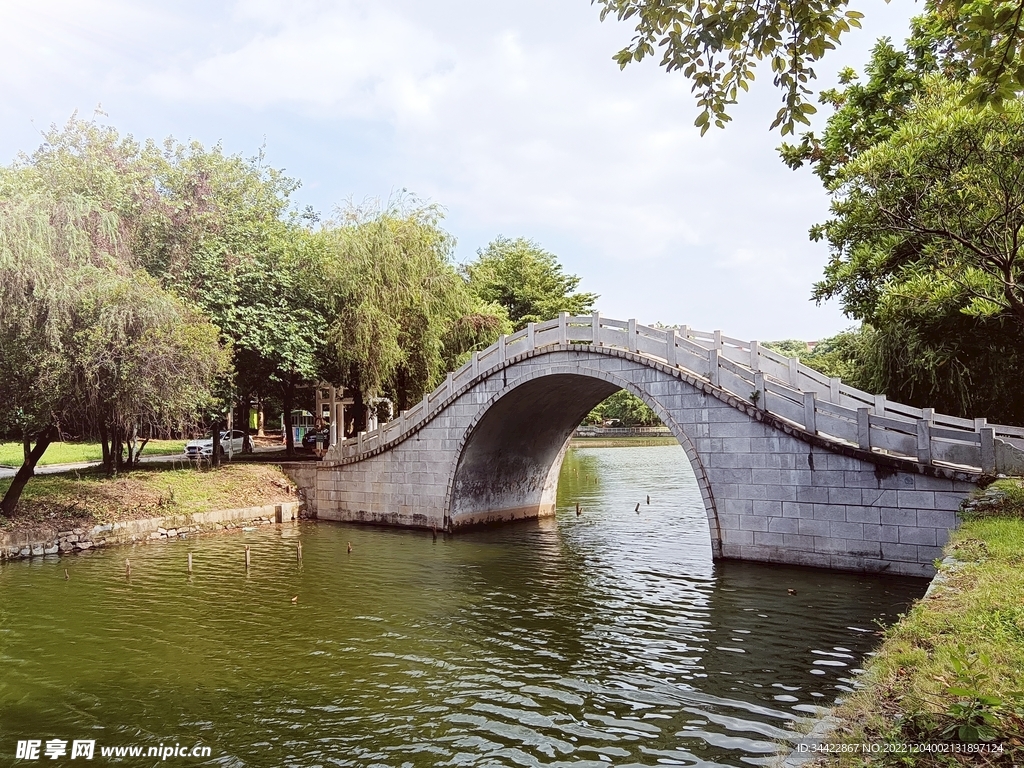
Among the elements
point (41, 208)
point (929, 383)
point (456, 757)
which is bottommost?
point (456, 757)

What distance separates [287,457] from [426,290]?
10.9m

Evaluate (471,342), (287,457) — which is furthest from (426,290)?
(287,457)

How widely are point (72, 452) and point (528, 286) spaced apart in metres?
25.0

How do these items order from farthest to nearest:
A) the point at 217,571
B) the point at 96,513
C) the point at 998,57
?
the point at 96,513
the point at 217,571
the point at 998,57

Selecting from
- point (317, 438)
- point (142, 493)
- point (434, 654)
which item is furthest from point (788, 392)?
point (317, 438)

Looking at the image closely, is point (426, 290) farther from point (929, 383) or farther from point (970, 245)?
point (970, 245)

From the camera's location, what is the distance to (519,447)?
2095 cm

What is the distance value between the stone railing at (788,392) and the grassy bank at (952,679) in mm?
5105

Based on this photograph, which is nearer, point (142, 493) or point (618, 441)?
point (142, 493)

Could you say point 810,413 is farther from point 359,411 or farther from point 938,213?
point 359,411

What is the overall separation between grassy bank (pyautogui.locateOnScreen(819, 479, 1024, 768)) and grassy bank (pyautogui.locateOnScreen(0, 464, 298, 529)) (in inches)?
709

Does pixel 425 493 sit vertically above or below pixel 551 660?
above

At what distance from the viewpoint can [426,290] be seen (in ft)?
75.4

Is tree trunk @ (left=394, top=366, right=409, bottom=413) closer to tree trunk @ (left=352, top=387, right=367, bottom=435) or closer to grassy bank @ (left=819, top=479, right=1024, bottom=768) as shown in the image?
tree trunk @ (left=352, top=387, right=367, bottom=435)
